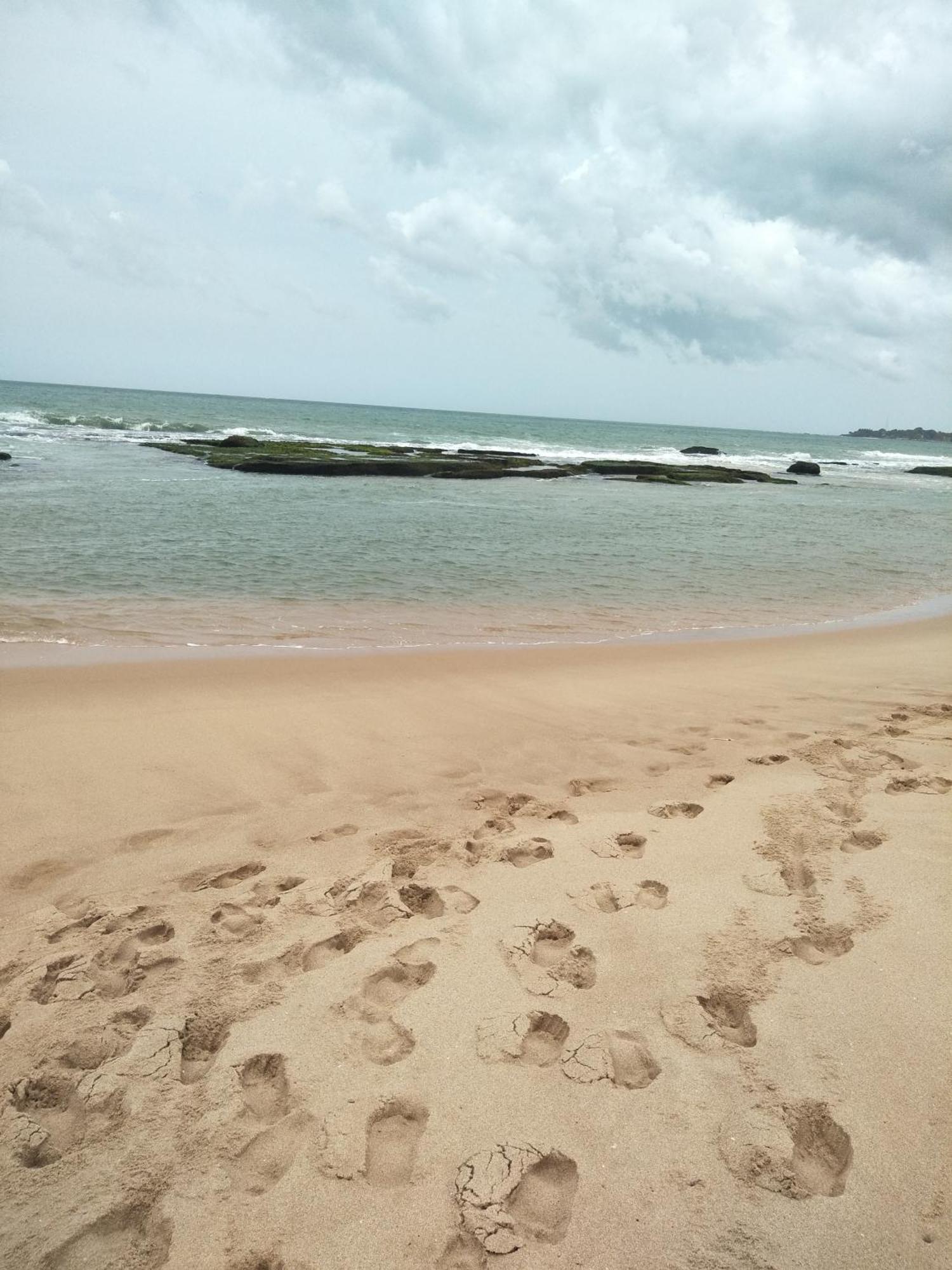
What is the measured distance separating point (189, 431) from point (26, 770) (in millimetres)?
44949

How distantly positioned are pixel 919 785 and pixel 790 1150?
282cm

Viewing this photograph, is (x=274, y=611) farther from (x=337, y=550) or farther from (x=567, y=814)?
(x=567, y=814)

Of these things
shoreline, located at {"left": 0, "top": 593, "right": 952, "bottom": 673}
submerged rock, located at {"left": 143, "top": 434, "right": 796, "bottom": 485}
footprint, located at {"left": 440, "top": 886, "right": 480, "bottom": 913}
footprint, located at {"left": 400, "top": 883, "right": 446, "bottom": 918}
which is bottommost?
shoreline, located at {"left": 0, "top": 593, "right": 952, "bottom": 673}

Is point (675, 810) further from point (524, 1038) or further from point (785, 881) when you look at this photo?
point (524, 1038)

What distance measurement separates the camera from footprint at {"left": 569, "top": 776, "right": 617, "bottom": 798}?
407 centimetres

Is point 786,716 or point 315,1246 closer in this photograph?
point 315,1246

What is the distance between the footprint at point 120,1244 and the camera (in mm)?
1666

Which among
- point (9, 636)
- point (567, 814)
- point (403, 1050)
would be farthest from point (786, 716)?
point (9, 636)

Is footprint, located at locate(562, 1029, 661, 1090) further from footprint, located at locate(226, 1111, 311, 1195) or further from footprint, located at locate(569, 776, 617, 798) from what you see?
footprint, located at locate(569, 776, 617, 798)

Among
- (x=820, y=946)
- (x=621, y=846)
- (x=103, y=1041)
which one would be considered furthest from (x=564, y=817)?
(x=103, y=1041)

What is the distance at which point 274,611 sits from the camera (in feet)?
27.5

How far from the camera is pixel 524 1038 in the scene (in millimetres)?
2275

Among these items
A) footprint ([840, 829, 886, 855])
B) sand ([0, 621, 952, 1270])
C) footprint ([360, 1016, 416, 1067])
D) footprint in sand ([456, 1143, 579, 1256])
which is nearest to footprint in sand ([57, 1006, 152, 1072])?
sand ([0, 621, 952, 1270])

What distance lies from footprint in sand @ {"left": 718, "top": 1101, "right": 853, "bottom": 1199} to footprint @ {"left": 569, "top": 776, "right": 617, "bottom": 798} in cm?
209
